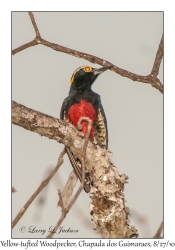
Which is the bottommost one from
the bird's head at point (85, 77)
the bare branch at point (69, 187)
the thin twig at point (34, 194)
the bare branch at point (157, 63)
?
the thin twig at point (34, 194)

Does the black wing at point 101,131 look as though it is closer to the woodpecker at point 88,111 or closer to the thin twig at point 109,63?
the woodpecker at point 88,111

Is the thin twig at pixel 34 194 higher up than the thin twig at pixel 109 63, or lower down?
lower down

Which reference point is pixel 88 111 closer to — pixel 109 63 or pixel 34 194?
pixel 109 63

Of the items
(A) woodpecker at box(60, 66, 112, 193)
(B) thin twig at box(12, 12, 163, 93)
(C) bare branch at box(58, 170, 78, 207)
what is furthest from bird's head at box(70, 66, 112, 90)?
(C) bare branch at box(58, 170, 78, 207)

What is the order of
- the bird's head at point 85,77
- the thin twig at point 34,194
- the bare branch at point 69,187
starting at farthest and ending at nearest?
the bird's head at point 85,77 → the bare branch at point 69,187 → the thin twig at point 34,194

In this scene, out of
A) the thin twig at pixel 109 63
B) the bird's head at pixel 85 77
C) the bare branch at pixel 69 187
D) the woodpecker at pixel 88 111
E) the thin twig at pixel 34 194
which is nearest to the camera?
the thin twig at pixel 34 194

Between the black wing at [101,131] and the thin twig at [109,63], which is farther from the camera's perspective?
the black wing at [101,131]

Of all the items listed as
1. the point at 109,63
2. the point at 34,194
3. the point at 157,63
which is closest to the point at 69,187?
the point at 34,194

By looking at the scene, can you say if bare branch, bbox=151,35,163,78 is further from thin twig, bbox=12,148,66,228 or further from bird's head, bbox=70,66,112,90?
thin twig, bbox=12,148,66,228

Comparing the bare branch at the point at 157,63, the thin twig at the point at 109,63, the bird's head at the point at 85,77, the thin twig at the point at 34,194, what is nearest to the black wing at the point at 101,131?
the bird's head at the point at 85,77
